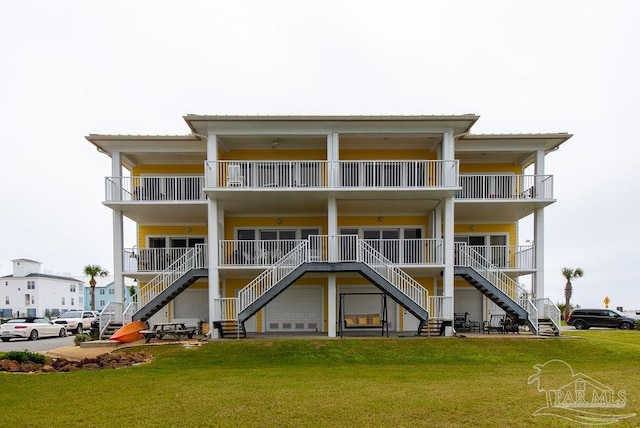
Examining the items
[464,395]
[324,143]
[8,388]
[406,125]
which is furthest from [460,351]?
[8,388]

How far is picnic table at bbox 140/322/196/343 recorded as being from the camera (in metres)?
16.9

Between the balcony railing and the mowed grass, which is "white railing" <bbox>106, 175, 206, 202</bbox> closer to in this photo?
the balcony railing

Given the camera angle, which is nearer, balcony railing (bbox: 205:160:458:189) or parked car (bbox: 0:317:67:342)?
balcony railing (bbox: 205:160:458:189)

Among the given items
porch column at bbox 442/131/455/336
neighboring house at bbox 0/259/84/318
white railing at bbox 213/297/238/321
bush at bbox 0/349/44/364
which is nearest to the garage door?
white railing at bbox 213/297/238/321

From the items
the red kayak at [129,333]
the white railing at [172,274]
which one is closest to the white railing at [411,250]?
the white railing at [172,274]

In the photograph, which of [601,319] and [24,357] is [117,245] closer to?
[24,357]

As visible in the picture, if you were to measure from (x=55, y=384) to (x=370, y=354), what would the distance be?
917 cm

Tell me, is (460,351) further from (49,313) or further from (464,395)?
(49,313)

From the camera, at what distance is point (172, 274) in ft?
60.4

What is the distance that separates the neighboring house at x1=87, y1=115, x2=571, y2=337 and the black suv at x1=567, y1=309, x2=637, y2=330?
35.9ft

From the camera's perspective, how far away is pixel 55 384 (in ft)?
34.5

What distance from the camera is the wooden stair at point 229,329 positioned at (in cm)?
1702

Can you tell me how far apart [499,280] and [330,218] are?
24.8 feet

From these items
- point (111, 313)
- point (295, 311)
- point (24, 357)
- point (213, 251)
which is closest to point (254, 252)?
point (213, 251)
